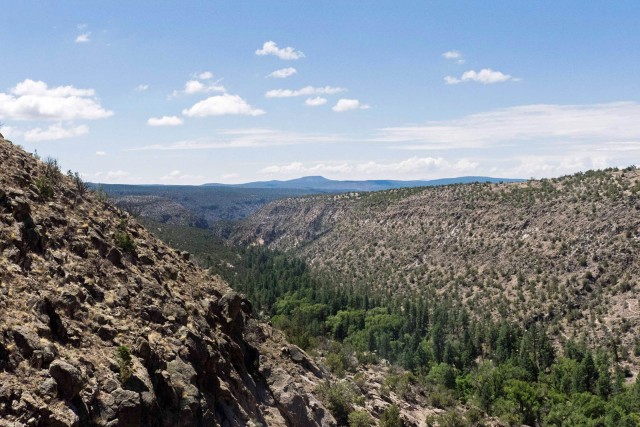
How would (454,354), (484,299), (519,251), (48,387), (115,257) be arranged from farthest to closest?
(519,251), (484,299), (454,354), (115,257), (48,387)

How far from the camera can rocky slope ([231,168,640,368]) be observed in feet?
329

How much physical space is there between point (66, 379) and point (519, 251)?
12632cm

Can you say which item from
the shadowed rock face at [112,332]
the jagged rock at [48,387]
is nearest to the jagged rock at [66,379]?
the shadowed rock face at [112,332]

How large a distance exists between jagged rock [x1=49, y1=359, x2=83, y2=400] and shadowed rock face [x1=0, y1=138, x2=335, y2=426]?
0.11 ft

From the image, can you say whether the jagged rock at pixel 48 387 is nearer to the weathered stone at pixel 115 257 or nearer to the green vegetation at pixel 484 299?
the weathered stone at pixel 115 257

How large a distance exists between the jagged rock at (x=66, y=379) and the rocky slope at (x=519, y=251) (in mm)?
89788

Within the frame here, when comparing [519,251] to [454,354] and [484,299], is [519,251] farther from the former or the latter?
[454,354]

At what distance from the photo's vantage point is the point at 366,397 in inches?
1654

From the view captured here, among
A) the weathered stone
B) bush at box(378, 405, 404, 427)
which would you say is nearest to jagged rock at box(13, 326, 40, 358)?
the weathered stone

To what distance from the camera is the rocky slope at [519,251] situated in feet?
329

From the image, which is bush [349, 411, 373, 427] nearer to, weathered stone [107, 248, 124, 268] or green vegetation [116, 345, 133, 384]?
green vegetation [116, 345, 133, 384]

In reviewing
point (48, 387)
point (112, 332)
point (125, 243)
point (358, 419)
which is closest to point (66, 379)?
point (48, 387)

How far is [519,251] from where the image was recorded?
127750 millimetres

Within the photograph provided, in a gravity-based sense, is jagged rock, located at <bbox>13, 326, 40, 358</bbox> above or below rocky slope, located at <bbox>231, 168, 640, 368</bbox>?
above
